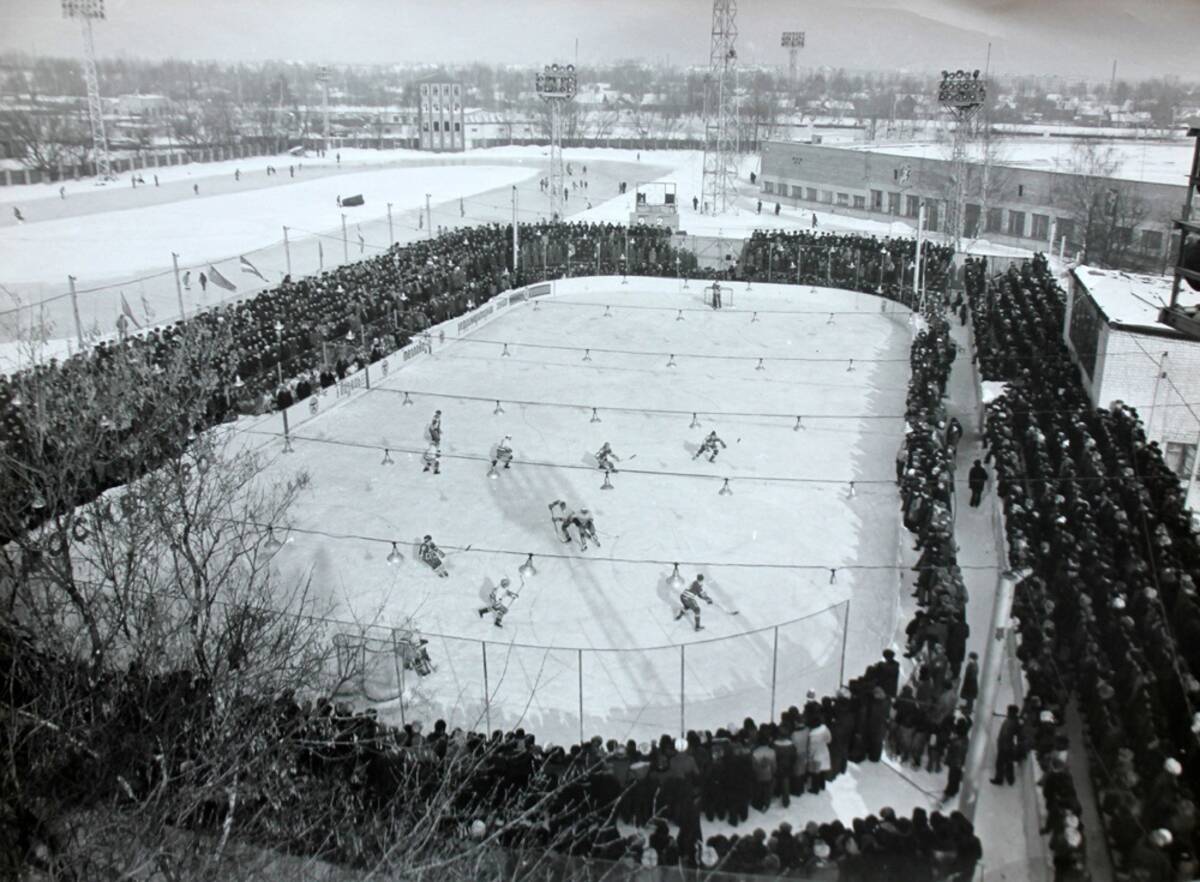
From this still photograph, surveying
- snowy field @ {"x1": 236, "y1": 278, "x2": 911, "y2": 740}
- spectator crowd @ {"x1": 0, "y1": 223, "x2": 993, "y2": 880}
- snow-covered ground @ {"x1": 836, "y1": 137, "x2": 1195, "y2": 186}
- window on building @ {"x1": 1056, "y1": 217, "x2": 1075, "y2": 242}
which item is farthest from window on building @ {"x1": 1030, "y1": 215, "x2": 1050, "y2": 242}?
spectator crowd @ {"x1": 0, "y1": 223, "x2": 993, "y2": 880}

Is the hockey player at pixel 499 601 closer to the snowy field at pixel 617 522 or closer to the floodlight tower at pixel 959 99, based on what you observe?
the snowy field at pixel 617 522

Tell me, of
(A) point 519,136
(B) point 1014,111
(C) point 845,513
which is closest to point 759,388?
(C) point 845,513

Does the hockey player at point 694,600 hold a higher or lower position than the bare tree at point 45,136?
lower

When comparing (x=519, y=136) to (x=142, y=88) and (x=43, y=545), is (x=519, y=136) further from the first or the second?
(x=43, y=545)

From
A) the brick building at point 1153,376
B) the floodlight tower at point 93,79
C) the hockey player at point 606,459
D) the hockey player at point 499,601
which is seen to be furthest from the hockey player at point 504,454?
A: the floodlight tower at point 93,79

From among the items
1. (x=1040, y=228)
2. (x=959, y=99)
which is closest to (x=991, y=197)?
(x=1040, y=228)

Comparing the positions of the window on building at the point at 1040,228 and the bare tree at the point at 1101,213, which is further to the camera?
the window on building at the point at 1040,228
